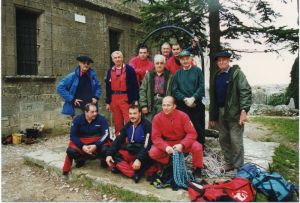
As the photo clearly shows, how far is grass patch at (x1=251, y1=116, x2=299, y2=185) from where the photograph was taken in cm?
597

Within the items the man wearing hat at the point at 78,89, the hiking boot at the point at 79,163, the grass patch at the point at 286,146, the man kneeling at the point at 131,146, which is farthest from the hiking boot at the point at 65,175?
the grass patch at the point at 286,146

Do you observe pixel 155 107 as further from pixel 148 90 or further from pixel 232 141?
pixel 232 141

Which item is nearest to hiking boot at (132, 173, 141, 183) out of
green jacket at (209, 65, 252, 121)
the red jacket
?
the red jacket

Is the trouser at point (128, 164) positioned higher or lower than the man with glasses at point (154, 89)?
lower

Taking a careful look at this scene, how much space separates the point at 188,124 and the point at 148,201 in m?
1.28

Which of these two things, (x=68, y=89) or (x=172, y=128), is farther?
(x=68, y=89)

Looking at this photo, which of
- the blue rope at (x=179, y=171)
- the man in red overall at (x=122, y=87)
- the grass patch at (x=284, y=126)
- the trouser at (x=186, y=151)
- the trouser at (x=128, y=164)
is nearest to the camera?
the blue rope at (x=179, y=171)

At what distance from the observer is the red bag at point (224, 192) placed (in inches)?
162

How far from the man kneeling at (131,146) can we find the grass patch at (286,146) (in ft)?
8.08

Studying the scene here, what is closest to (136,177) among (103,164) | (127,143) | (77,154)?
(127,143)

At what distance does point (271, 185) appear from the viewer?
441 centimetres

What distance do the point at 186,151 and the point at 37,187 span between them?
8.24 feet

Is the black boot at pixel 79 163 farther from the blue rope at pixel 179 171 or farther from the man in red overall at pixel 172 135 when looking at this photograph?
the blue rope at pixel 179 171

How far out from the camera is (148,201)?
4.35 metres
